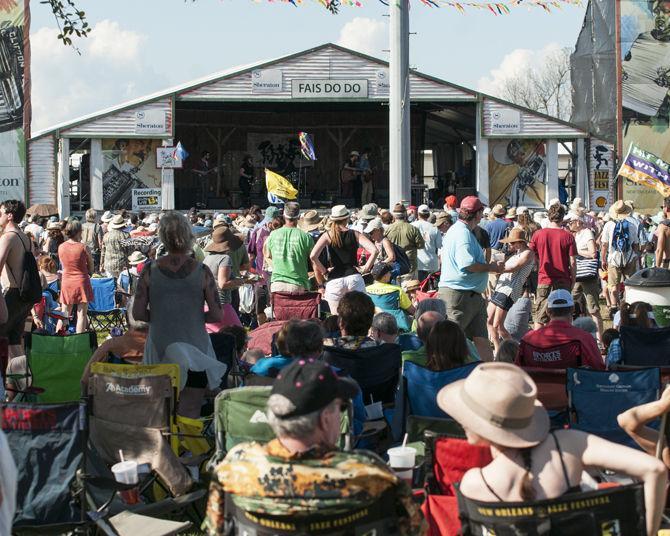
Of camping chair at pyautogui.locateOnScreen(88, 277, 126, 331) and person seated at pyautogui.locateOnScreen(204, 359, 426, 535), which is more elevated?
person seated at pyautogui.locateOnScreen(204, 359, 426, 535)

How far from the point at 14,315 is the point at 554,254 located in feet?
16.8

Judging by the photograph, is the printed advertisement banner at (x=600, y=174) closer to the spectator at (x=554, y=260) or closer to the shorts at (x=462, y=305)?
the spectator at (x=554, y=260)

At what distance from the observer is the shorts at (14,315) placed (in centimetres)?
774

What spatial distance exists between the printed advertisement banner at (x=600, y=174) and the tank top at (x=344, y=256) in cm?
2007

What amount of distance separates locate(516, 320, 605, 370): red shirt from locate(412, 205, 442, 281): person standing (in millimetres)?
6543

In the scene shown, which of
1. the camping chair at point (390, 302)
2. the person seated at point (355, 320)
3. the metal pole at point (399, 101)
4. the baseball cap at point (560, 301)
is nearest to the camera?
the person seated at point (355, 320)

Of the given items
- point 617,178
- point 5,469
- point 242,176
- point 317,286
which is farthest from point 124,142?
point 5,469

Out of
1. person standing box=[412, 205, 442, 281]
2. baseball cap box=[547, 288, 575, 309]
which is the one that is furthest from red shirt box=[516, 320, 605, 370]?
person standing box=[412, 205, 442, 281]

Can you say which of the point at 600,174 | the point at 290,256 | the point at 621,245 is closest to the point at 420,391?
the point at 290,256

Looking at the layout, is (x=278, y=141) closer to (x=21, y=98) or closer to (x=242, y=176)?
(x=242, y=176)

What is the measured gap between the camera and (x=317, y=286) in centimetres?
1073

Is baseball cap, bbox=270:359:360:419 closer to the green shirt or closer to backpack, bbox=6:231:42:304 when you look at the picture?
backpack, bbox=6:231:42:304

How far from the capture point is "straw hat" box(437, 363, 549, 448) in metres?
3.17

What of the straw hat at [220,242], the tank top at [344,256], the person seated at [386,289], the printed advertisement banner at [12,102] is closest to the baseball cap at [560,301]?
the person seated at [386,289]
